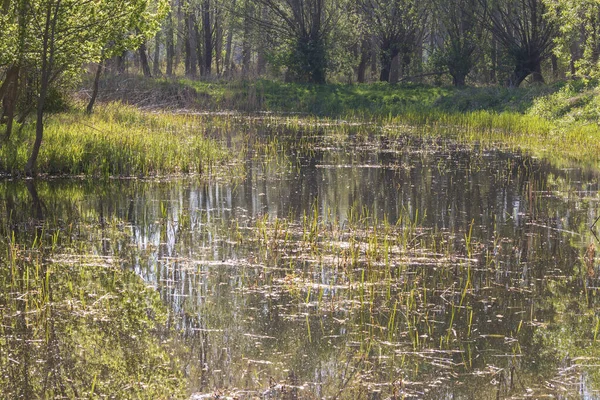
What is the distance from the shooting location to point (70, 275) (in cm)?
929

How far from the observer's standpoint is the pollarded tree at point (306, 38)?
42906mm

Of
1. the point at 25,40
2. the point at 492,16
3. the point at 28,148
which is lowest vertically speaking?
the point at 28,148

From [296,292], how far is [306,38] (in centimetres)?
3581

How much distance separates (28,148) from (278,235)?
7656mm

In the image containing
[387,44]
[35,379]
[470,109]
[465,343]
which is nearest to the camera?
[35,379]

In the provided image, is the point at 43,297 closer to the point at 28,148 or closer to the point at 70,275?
the point at 70,275

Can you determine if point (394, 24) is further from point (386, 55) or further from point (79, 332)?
point (79, 332)

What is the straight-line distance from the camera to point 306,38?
43406 millimetres

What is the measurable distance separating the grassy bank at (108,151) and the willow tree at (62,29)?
45cm

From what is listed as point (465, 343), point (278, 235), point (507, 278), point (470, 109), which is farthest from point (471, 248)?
point (470, 109)

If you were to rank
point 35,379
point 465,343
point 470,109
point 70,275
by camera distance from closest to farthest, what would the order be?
point 35,379, point 465,343, point 70,275, point 470,109

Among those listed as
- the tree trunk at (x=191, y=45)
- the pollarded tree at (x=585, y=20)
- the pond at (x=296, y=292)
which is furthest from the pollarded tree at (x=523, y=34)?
the pond at (x=296, y=292)

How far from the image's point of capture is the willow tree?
15.6m

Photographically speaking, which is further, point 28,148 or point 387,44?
point 387,44
